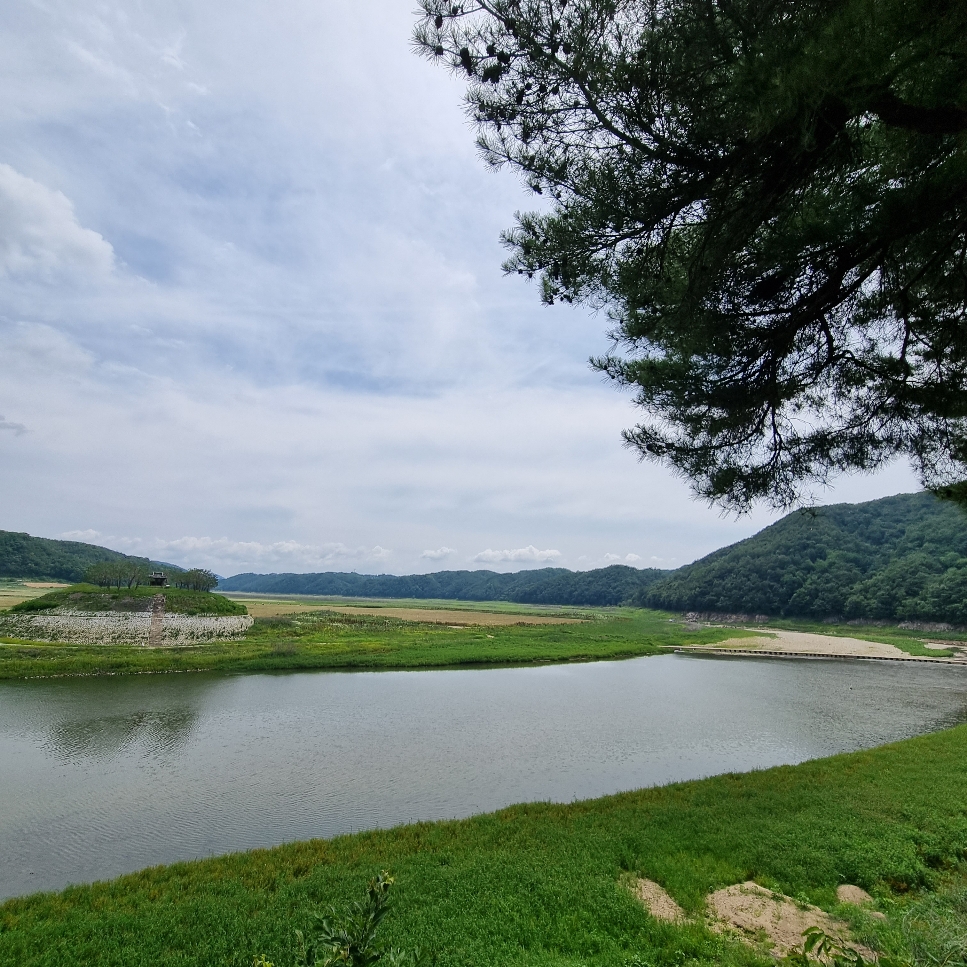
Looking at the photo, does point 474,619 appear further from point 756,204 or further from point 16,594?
point 756,204

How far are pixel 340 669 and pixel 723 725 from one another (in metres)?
17.5

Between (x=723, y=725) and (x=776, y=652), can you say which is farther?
(x=776, y=652)

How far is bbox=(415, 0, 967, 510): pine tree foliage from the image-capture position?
3.90 m

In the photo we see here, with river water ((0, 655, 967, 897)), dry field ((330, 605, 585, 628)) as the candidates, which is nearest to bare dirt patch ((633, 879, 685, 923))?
river water ((0, 655, 967, 897))

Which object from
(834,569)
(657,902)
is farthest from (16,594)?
(834,569)

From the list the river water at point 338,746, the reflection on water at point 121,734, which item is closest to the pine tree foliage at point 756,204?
the river water at point 338,746

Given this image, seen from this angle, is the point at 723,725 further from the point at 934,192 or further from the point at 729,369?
the point at 934,192

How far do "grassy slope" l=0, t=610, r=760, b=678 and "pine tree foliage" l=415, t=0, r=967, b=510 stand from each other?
81.1ft

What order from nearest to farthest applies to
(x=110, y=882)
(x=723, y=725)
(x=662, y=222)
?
(x=662, y=222) < (x=110, y=882) < (x=723, y=725)

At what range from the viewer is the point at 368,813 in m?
9.25

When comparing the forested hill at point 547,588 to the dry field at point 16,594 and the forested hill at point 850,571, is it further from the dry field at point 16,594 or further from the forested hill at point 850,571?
the dry field at point 16,594

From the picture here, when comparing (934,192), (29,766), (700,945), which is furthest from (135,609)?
(934,192)

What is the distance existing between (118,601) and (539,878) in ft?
131

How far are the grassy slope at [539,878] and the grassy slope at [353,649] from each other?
819 inches
